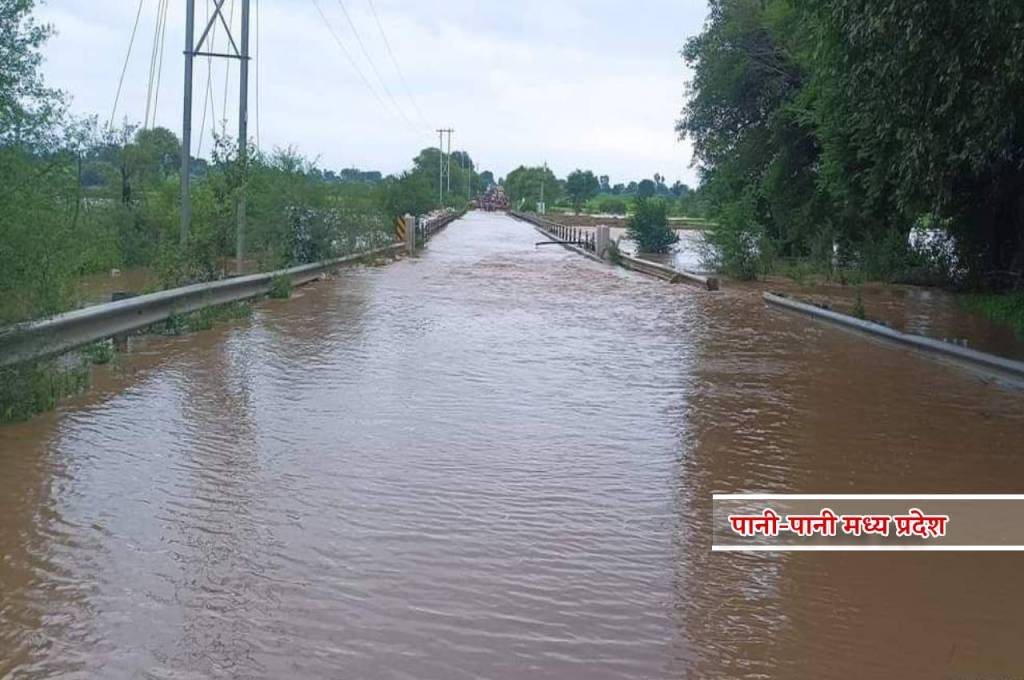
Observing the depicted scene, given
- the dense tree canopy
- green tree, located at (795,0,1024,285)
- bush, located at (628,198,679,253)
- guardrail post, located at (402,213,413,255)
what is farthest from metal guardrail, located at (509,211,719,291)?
guardrail post, located at (402,213,413,255)

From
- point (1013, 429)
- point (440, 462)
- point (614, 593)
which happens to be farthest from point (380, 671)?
point (1013, 429)

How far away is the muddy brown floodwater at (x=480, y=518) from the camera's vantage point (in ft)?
13.7

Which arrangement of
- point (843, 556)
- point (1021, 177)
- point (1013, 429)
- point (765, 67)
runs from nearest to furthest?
point (843, 556) < point (1013, 429) < point (1021, 177) < point (765, 67)

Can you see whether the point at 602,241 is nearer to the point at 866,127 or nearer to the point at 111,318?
the point at 866,127

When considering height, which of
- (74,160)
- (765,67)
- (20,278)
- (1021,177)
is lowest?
(20,278)

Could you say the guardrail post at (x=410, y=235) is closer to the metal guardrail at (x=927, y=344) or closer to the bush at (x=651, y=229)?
the bush at (x=651, y=229)

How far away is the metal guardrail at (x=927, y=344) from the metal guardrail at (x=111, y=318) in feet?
32.1

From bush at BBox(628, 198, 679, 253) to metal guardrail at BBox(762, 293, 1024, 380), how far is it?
25734mm

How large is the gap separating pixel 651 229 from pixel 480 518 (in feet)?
130

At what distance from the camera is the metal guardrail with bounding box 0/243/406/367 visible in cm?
803

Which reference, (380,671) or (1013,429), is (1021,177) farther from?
(380,671)

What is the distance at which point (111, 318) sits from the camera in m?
10.8

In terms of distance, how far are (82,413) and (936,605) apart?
6.78 m

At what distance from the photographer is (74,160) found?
9188mm
